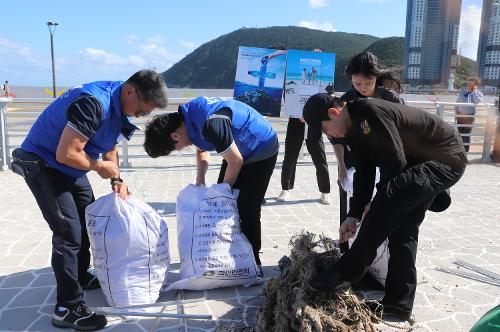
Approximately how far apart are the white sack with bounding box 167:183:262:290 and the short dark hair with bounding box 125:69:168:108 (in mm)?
752

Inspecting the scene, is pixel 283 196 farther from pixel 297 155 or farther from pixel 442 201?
pixel 442 201

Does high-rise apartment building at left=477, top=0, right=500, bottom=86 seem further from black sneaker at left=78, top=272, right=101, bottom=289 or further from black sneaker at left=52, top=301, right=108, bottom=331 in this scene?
→ black sneaker at left=52, top=301, right=108, bottom=331

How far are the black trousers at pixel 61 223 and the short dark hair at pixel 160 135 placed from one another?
0.50 meters

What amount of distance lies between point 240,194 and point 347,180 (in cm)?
80

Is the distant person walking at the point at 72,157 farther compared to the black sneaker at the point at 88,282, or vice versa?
the black sneaker at the point at 88,282

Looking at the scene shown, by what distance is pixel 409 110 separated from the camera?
2.33 m

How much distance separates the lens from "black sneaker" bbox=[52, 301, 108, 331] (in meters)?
2.47

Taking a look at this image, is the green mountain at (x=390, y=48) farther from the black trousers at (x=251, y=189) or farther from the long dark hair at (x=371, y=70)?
the black trousers at (x=251, y=189)

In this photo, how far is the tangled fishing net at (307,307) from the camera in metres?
2.22

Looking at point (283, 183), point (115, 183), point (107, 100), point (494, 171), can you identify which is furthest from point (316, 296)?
point (494, 171)

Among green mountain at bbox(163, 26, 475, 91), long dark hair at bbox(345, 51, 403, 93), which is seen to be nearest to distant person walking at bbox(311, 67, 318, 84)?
long dark hair at bbox(345, 51, 403, 93)

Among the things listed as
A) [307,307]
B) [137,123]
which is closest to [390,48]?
[137,123]

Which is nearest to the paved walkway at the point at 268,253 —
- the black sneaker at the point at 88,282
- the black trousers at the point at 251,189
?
the black sneaker at the point at 88,282

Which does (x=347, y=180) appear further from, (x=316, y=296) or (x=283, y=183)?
(x=283, y=183)
